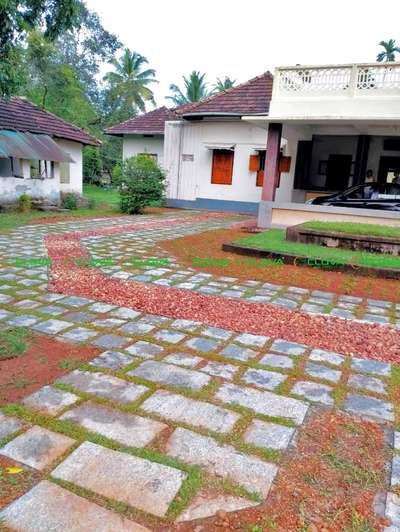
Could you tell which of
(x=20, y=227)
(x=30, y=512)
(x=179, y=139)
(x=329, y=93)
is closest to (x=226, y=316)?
(x=30, y=512)

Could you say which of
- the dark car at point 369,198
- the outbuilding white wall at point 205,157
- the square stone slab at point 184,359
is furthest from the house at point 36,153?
the square stone slab at point 184,359

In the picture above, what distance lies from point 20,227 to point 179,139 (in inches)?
353

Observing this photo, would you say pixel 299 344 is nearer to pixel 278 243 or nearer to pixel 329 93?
pixel 278 243

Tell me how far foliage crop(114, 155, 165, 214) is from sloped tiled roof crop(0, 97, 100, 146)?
140 inches

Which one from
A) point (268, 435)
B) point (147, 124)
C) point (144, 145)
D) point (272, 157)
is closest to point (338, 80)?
point (272, 157)

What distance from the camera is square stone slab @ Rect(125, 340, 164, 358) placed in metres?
3.40

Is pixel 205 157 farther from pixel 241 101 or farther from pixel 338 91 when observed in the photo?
pixel 338 91

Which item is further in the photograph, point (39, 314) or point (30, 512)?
point (39, 314)

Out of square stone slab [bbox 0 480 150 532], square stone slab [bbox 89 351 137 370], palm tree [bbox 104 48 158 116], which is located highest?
palm tree [bbox 104 48 158 116]

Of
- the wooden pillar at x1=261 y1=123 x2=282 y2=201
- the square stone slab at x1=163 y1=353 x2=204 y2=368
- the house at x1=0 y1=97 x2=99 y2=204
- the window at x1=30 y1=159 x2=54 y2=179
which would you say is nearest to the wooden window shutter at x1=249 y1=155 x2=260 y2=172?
the wooden pillar at x1=261 y1=123 x2=282 y2=201

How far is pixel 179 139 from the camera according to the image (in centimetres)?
1731

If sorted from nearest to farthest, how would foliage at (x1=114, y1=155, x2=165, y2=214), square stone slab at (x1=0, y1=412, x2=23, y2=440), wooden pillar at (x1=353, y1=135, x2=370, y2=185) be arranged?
square stone slab at (x1=0, y1=412, x2=23, y2=440)
wooden pillar at (x1=353, y1=135, x2=370, y2=185)
foliage at (x1=114, y1=155, x2=165, y2=214)

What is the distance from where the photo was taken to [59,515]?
179 centimetres

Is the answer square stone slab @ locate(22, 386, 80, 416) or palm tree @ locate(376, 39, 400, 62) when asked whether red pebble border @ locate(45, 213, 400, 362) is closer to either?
square stone slab @ locate(22, 386, 80, 416)
